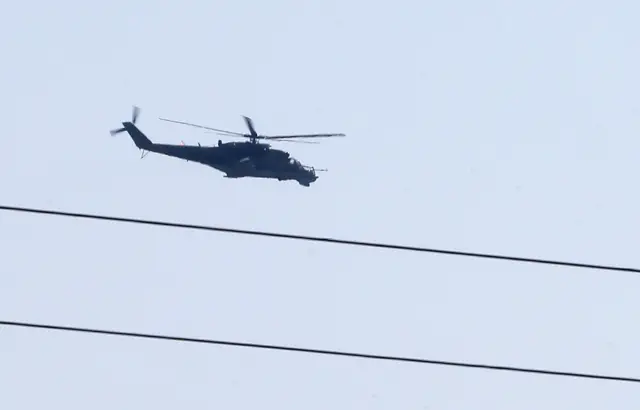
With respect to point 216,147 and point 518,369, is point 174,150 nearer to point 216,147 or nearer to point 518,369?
point 216,147

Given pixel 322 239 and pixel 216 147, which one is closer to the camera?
pixel 322 239

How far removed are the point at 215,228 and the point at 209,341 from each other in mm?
1085

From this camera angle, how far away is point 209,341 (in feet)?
43.7

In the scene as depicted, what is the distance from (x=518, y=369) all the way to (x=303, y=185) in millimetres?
31667

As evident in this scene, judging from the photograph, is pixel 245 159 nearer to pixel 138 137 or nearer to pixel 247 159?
pixel 247 159

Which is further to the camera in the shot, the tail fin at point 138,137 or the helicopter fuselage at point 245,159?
the tail fin at point 138,137

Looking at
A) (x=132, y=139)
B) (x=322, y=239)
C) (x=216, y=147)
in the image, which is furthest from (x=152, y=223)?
(x=132, y=139)

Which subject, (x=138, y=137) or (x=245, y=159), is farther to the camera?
(x=138, y=137)

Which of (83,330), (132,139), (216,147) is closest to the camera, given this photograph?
(83,330)

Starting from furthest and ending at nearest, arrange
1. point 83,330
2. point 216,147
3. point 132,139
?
point 132,139 → point 216,147 → point 83,330

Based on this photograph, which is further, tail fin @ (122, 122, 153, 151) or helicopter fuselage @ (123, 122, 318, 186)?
tail fin @ (122, 122, 153, 151)

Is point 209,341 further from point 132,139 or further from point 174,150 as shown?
point 132,139

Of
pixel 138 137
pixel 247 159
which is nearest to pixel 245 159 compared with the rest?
pixel 247 159

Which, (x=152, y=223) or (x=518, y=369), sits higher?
(x=152, y=223)
